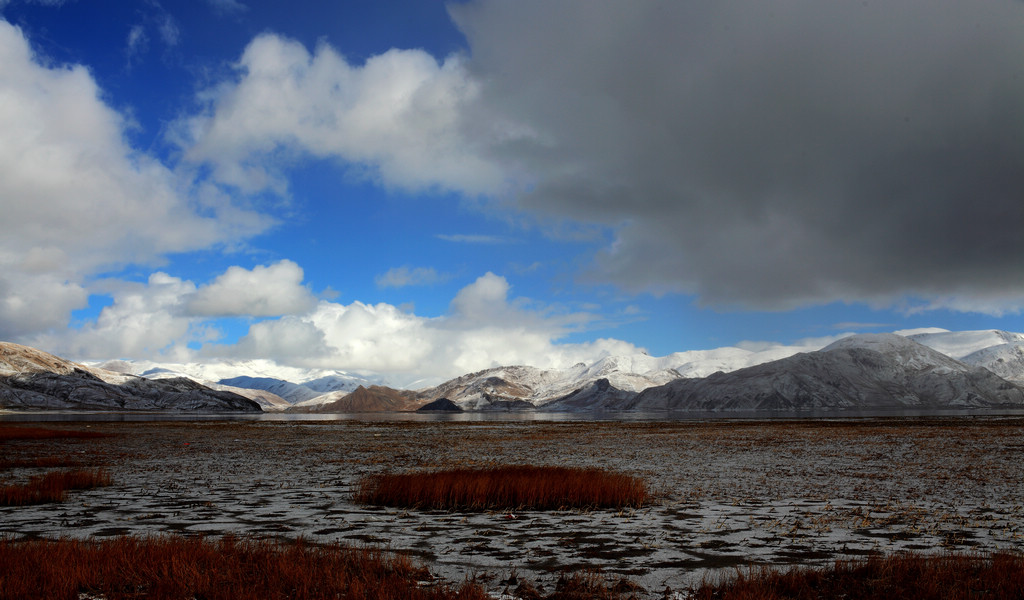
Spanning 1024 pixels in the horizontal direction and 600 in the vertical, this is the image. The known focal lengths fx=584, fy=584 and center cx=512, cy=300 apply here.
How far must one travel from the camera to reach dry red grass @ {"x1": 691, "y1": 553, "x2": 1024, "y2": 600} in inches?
298

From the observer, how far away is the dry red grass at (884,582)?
7.57 m

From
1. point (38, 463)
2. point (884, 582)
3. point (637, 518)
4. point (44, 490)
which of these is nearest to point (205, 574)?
point (884, 582)

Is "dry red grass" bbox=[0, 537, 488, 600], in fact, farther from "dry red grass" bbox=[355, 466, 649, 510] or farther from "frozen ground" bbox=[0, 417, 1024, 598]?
"dry red grass" bbox=[355, 466, 649, 510]

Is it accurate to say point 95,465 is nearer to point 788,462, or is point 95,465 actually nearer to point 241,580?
point 241,580

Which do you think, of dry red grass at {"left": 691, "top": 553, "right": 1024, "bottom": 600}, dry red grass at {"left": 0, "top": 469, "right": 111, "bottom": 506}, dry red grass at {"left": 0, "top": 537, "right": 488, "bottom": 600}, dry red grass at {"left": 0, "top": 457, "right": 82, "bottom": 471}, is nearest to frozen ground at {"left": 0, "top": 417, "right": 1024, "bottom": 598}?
dry red grass at {"left": 0, "top": 469, "right": 111, "bottom": 506}

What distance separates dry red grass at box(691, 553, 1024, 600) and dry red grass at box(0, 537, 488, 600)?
3.52 meters

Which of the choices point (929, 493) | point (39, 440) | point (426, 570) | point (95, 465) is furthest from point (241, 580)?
point (39, 440)

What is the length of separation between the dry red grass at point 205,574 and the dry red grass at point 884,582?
3525 millimetres

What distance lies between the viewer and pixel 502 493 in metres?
16.5

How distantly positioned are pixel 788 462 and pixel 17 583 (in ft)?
101

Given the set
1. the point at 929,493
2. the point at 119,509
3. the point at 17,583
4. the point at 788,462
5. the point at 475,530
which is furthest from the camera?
the point at 788,462

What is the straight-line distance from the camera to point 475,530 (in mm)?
12586

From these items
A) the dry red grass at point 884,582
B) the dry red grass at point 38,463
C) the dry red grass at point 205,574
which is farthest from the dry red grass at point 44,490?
the dry red grass at point 884,582

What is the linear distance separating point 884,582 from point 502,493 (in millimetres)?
10082
